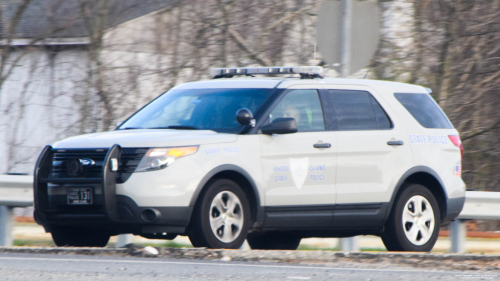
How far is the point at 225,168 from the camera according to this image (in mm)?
7000

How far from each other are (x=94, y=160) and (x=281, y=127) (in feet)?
5.23

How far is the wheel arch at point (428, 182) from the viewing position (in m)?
8.23

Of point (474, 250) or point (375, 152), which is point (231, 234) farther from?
point (474, 250)

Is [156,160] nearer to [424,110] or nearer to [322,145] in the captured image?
[322,145]

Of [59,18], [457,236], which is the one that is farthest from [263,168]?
[59,18]

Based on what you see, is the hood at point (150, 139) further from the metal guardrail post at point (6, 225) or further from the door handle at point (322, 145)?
the metal guardrail post at point (6, 225)

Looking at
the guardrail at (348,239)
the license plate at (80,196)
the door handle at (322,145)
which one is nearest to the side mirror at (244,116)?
the door handle at (322,145)

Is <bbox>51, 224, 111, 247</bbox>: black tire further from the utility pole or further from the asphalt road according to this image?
the utility pole

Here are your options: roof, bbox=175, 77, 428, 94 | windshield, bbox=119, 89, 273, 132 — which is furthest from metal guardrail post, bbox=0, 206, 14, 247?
roof, bbox=175, 77, 428, 94

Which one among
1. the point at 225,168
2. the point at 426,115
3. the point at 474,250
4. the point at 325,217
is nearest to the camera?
the point at 225,168

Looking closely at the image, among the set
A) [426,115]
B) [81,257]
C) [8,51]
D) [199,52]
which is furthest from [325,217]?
[8,51]

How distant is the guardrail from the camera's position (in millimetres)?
8484

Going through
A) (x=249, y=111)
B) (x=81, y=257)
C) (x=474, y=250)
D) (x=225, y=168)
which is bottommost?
(x=474, y=250)

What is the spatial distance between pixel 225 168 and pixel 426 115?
269 cm
